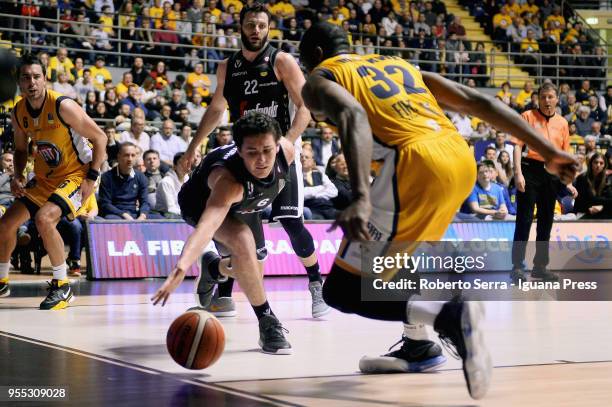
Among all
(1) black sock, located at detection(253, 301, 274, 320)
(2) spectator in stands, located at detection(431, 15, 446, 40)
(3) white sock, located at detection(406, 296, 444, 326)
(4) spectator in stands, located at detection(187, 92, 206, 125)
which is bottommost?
(1) black sock, located at detection(253, 301, 274, 320)

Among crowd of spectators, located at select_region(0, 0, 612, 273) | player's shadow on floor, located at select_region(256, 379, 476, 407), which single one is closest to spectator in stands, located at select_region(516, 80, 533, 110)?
crowd of spectators, located at select_region(0, 0, 612, 273)

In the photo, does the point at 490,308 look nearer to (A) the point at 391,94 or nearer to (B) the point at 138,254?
(A) the point at 391,94

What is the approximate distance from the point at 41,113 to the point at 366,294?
483 centimetres

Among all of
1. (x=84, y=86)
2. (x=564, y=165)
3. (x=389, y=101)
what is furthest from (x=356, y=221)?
(x=84, y=86)

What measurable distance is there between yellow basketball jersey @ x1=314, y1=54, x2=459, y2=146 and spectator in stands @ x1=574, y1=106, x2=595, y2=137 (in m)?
17.0

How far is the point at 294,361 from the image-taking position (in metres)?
5.57

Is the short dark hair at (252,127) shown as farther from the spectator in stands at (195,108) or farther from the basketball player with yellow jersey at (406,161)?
the spectator in stands at (195,108)

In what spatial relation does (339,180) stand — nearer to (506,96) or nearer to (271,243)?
(271,243)

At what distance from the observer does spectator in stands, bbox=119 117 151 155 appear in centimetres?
1465

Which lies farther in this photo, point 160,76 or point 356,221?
Answer: point 160,76

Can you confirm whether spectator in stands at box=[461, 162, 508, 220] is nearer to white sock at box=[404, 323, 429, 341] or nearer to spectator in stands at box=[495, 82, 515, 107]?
spectator in stands at box=[495, 82, 515, 107]

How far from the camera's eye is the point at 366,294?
4.55 meters

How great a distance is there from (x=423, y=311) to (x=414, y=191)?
57 centimetres

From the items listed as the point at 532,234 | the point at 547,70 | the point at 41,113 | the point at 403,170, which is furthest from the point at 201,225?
the point at 547,70
